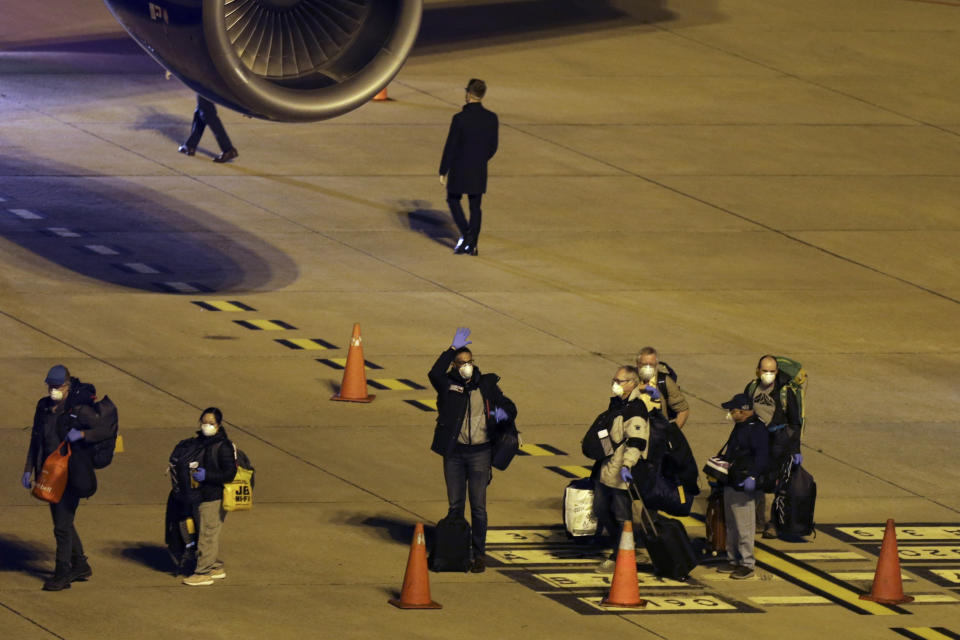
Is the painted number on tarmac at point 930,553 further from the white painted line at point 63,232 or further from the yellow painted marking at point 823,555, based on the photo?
the white painted line at point 63,232

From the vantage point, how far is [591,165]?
24781 mm

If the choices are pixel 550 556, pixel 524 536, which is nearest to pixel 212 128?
pixel 524 536

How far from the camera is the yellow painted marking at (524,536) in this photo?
1391cm

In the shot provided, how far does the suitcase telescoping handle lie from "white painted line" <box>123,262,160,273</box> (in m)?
8.18

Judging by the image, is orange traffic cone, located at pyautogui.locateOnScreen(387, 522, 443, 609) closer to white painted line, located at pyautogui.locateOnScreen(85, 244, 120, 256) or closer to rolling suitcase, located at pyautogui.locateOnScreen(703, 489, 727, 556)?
rolling suitcase, located at pyautogui.locateOnScreen(703, 489, 727, 556)

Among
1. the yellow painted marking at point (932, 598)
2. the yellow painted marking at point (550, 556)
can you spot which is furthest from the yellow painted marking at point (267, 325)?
the yellow painted marking at point (932, 598)

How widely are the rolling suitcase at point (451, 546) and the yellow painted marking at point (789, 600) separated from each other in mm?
2001

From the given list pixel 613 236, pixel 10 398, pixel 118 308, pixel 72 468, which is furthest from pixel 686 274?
pixel 72 468

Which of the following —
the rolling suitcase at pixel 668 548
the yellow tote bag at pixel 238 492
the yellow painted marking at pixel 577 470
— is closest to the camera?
the yellow tote bag at pixel 238 492

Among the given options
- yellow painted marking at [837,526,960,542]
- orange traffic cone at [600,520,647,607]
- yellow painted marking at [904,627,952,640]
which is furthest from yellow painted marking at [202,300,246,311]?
yellow painted marking at [904,627,952,640]

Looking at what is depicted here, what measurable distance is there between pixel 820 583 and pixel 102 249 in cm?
1012

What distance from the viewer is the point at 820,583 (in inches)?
527

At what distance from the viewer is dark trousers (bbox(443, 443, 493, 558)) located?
1332 cm

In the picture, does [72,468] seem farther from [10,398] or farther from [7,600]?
[10,398]
